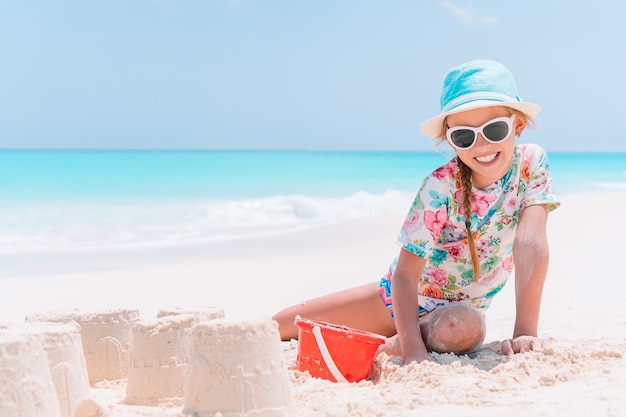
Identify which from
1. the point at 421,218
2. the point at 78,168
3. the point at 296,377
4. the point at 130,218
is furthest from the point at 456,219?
the point at 78,168

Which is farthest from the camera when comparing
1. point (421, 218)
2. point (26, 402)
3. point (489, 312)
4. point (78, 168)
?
point (78, 168)

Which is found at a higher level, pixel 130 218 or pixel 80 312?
pixel 130 218

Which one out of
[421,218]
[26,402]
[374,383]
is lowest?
[374,383]

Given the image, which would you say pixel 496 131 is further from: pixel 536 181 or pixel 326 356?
pixel 326 356

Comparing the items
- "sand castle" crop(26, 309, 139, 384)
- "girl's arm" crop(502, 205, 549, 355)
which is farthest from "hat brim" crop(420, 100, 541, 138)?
"sand castle" crop(26, 309, 139, 384)

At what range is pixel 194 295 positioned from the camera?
22.2 ft

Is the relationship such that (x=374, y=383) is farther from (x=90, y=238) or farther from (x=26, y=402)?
(x=90, y=238)

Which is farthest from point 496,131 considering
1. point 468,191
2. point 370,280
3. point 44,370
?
point 370,280

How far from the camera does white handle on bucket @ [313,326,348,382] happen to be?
3.38m

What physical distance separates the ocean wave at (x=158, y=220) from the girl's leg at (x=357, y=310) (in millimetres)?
6662

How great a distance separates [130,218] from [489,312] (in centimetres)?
1192

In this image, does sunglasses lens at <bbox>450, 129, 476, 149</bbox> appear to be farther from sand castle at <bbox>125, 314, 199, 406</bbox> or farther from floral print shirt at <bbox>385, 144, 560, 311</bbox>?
sand castle at <bbox>125, 314, 199, 406</bbox>

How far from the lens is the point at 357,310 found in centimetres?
418

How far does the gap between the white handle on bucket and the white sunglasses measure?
105cm
